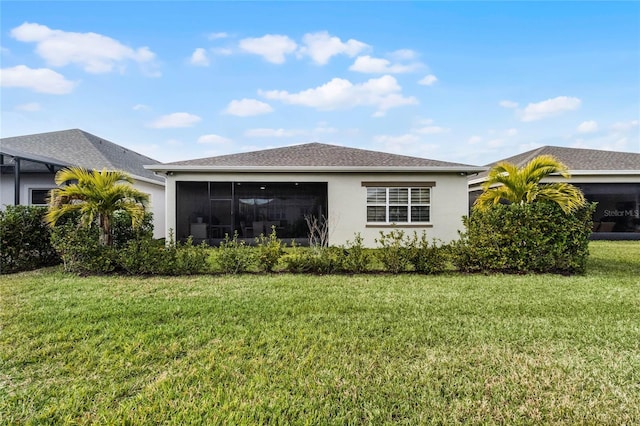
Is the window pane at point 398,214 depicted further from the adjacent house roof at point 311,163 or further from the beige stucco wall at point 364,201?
the adjacent house roof at point 311,163

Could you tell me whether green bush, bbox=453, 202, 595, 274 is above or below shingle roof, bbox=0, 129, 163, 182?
below

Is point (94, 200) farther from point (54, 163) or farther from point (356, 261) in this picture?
point (356, 261)

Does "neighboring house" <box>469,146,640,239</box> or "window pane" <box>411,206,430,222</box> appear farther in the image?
"neighboring house" <box>469,146,640,239</box>

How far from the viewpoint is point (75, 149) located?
47.1ft

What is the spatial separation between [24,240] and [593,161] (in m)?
22.8

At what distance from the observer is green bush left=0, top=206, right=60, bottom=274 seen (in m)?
7.54

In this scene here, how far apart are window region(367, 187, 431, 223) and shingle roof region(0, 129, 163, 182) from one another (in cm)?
997

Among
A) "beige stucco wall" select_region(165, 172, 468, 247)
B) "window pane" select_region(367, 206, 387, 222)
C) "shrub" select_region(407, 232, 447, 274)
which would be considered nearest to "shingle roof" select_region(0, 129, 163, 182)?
"beige stucco wall" select_region(165, 172, 468, 247)

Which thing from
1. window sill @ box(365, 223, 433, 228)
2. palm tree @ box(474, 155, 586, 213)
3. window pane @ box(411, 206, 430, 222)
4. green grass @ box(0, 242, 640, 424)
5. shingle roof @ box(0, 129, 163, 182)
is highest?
shingle roof @ box(0, 129, 163, 182)

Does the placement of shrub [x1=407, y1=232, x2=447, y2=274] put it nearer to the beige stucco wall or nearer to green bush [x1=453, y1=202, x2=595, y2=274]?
green bush [x1=453, y1=202, x2=595, y2=274]

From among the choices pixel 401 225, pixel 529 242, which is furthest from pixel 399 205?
pixel 529 242

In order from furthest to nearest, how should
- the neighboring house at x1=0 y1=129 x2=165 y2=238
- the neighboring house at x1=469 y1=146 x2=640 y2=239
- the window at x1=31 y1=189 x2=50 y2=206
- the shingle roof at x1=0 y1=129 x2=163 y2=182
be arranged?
1. the neighboring house at x1=469 y1=146 x2=640 y2=239
2. the shingle roof at x1=0 y1=129 x2=163 y2=182
3. the window at x1=31 y1=189 x2=50 y2=206
4. the neighboring house at x1=0 y1=129 x2=165 y2=238

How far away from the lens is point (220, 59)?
1327 cm

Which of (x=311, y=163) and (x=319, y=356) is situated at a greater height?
(x=311, y=163)
